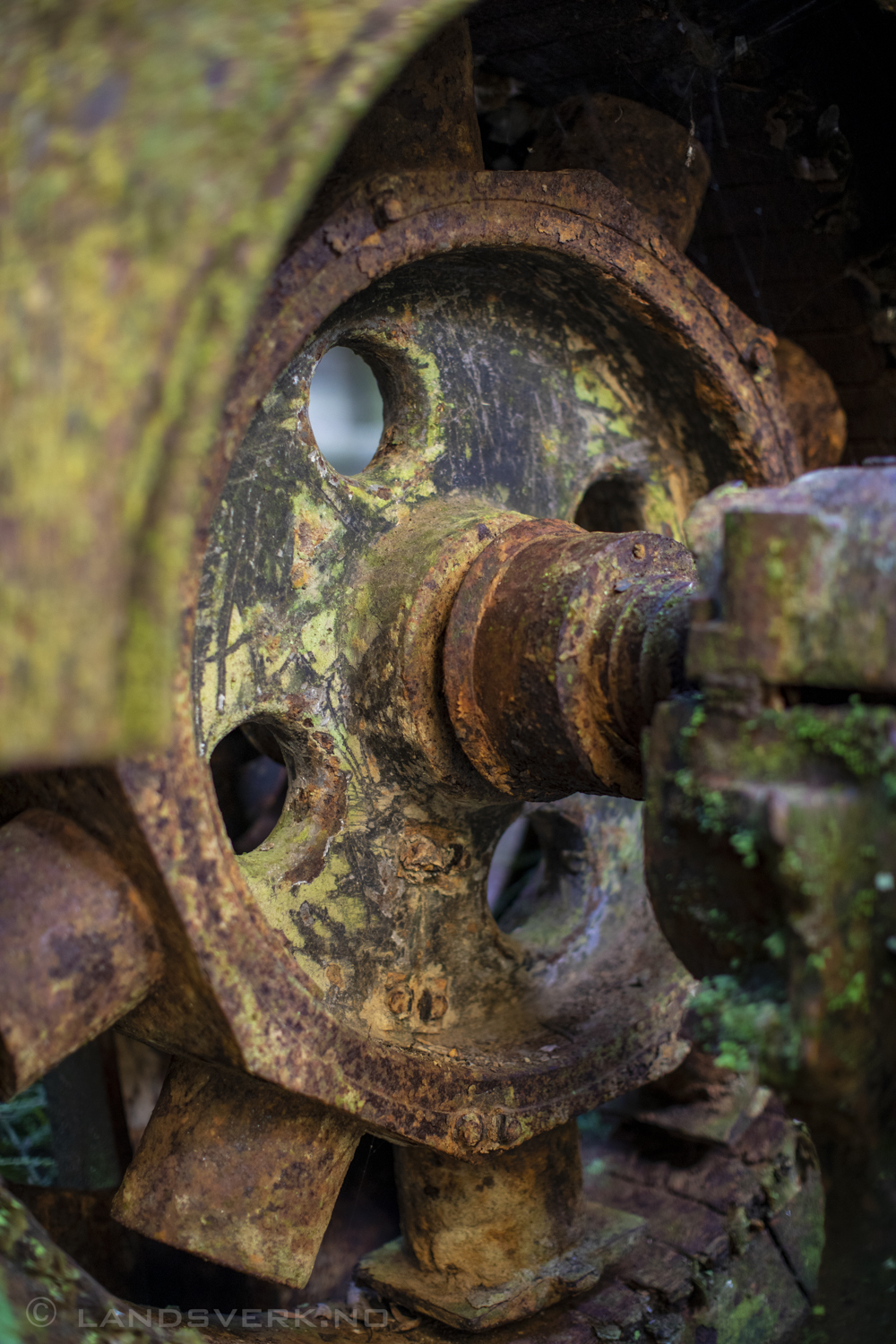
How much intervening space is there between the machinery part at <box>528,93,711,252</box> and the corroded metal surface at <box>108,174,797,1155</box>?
20 cm

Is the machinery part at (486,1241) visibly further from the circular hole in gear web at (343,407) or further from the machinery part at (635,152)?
the circular hole in gear web at (343,407)

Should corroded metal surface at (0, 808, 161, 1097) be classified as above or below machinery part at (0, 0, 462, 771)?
below

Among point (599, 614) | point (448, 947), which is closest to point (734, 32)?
point (599, 614)

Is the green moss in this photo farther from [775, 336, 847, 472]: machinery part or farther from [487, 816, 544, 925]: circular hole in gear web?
[487, 816, 544, 925]: circular hole in gear web

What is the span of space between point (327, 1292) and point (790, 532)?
2074mm

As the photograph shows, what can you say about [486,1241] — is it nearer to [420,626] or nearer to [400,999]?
[400,999]

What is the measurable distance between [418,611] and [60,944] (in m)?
0.72

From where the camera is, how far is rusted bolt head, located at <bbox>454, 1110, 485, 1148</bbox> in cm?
160

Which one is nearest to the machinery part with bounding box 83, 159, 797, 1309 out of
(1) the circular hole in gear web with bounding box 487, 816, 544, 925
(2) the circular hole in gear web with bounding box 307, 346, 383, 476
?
(1) the circular hole in gear web with bounding box 487, 816, 544, 925

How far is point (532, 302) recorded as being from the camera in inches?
77.9

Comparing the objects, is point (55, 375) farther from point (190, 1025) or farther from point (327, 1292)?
point (327, 1292)

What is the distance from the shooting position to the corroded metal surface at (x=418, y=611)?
4.71 ft

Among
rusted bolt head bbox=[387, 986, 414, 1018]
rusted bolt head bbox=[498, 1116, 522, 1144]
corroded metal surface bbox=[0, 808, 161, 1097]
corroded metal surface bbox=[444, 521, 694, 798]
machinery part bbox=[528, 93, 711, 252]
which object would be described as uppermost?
machinery part bbox=[528, 93, 711, 252]

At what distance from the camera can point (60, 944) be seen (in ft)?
4.11
